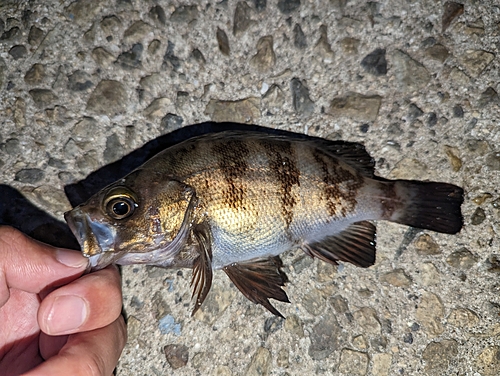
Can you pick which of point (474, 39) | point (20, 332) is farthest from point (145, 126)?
point (474, 39)

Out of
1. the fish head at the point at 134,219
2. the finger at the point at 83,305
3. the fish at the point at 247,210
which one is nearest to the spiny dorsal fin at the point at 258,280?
the fish at the point at 247,210

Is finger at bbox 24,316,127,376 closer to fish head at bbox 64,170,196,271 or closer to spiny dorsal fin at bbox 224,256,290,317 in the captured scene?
fish head at bbox 64,170,196,271

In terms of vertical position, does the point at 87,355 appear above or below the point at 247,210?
below

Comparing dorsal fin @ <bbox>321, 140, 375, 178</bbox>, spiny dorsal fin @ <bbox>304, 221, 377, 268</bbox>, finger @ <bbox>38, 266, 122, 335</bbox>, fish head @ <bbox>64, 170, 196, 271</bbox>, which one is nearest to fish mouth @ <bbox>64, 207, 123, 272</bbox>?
fish head @ <bbox>64, 170, 196, 271</bbox>

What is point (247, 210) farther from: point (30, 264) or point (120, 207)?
point (30, 264)

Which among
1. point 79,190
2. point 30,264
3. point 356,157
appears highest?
point 356,157

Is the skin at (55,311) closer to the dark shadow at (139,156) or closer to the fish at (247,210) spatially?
the fish at (247,210)

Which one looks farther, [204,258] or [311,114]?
[311,114]

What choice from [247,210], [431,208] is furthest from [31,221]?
[431,208]
